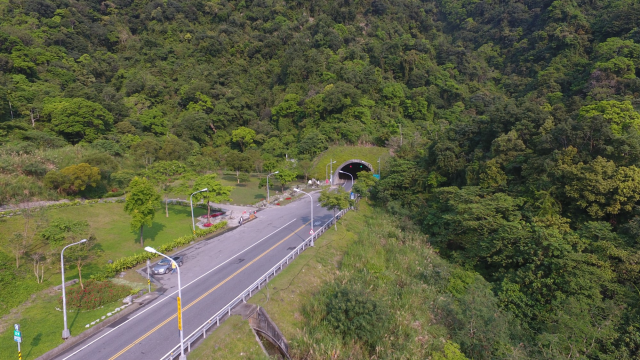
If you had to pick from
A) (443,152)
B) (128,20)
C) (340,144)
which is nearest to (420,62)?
(340,144)

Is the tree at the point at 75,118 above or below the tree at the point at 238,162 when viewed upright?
above

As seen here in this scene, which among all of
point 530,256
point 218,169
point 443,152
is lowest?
point 218,169

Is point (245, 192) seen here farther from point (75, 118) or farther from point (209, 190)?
point (75, 118)

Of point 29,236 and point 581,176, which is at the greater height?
point 581,176

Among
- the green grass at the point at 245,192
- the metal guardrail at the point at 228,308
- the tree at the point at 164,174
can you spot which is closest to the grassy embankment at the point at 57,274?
the tree at the point at 164,174

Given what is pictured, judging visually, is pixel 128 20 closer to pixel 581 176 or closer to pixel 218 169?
pixel 218 169

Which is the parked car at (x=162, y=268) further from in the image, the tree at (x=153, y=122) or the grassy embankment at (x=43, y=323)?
the tree at (x=153, y=122)
